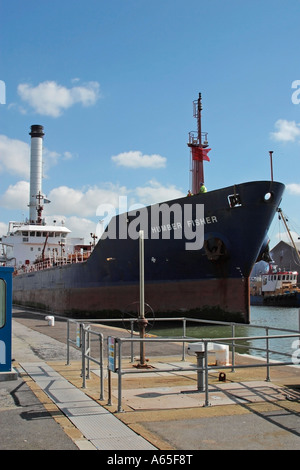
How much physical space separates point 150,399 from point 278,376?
278cm

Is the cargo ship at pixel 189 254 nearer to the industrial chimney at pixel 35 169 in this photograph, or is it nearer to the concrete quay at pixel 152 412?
the concrete quay at pixel 152 412

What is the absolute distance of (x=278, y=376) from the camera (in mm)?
8094

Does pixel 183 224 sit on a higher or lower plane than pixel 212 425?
higher

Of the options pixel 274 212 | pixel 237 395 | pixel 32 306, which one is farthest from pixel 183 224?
pixel 32 306

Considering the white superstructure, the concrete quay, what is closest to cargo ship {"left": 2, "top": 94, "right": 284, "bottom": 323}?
the concrete quay

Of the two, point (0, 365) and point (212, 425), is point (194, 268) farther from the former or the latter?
point (212, 425)

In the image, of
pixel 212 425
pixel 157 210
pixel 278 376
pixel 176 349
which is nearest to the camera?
pixel 212 425

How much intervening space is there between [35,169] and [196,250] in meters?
34.1

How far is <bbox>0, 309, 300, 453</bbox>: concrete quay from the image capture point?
179 inches

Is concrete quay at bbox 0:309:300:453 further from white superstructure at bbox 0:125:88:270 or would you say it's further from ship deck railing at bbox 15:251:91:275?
white superstructure at bbox 0:125:88:270

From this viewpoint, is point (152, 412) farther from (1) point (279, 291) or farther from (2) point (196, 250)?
(1) point (279, 291)

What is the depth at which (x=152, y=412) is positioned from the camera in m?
5.69
